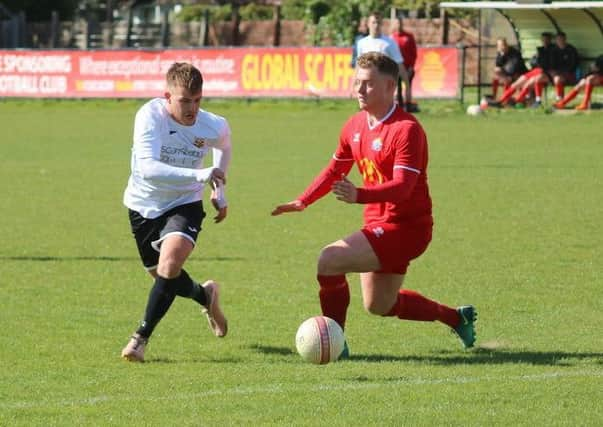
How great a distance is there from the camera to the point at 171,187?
26.0ft

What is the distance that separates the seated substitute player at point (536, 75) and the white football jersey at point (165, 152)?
20610mm

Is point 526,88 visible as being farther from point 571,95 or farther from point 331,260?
point 331,260

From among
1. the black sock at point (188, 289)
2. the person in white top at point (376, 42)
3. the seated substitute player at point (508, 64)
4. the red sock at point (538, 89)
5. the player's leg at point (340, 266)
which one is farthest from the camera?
the seated substitute player at point (508, 64)

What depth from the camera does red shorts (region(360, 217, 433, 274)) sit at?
24.7ft

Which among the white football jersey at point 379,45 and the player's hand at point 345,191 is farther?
the white football jersey at point 379,45

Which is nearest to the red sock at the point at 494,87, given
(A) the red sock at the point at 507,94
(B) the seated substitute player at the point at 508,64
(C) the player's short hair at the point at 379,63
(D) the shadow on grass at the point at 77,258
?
(B) the seated substitute player at the point at 508,64

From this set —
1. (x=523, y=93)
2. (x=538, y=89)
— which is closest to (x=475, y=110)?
(x=523, y=93)

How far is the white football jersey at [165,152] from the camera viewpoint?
7.73 m

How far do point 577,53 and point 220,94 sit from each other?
877 centimetres

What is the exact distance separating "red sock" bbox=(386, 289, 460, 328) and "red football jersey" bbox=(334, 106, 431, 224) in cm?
54

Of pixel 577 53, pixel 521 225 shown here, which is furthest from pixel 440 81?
pixel 521 225

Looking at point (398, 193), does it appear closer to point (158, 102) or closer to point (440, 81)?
point (158, 102)

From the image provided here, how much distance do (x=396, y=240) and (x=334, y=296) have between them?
0.48 meters

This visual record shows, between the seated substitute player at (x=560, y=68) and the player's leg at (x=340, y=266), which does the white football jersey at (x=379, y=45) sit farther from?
the player's leg at (x=340, y=266)
